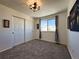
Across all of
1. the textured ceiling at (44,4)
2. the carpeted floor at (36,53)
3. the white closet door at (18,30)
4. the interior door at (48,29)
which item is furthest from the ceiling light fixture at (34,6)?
the interior door at (48,29)

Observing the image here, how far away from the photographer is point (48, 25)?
7.35m

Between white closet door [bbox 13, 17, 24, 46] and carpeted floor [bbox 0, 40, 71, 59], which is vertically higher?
white closet door [bbox 13, 17, 24, 46]

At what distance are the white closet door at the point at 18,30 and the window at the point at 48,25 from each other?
2413 mm

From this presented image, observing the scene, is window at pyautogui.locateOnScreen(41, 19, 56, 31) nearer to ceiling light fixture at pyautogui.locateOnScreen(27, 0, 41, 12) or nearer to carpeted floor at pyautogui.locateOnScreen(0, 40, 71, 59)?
carpeted floor at pyautogui.locateOnScreen(0, 40, 71, 59)

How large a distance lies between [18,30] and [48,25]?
2.93m

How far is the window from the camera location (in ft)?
22.3

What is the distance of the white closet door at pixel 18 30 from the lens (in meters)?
5.27

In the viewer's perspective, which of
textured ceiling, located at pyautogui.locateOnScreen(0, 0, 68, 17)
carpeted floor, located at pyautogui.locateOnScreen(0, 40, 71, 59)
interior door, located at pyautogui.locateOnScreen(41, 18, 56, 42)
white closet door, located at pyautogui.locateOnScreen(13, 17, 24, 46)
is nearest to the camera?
carpeted floor, located at pyautogui.locateOnScreen(0, 40, 71, 59)

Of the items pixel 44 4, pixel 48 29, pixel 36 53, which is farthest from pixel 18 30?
pixel 48 29

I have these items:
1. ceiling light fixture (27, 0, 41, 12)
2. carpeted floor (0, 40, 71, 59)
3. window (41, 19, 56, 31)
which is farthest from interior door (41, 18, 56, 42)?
ceiling light fixture (27, 0, 41, 12)

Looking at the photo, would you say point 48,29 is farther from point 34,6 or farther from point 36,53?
point 34,6

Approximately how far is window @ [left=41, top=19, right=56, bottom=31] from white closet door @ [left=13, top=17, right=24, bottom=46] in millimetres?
2413

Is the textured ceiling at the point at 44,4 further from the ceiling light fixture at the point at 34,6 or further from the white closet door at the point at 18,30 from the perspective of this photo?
the white closet door at the point at 18,30

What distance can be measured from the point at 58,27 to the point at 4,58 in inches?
171
